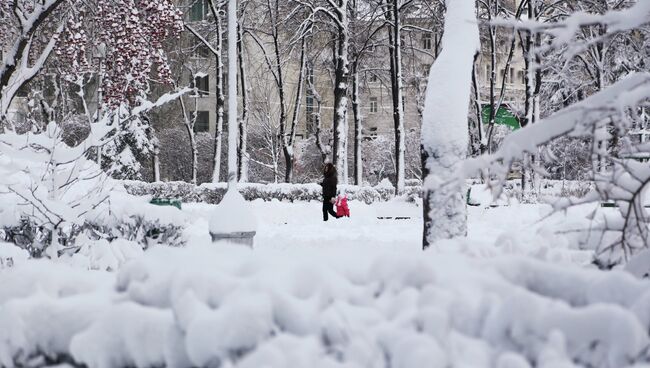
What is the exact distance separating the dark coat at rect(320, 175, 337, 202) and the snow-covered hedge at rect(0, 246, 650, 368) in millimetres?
17337

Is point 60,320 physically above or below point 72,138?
below

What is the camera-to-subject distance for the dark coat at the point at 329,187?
20969 mm

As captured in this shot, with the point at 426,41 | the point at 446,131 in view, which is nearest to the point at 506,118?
the point at 446,131

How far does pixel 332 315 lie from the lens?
294 cm

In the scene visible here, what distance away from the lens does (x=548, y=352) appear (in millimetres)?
2740

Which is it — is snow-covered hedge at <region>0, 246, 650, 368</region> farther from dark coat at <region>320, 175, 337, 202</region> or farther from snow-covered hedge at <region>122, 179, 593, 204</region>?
snow-covered hedge at <region>122, 179, 593, 204</region>

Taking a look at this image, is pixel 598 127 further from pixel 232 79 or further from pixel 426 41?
pixel 426 41

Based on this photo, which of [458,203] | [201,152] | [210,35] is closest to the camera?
[458,203]

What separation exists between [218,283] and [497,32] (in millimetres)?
30818

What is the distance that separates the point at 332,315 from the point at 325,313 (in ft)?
0.11

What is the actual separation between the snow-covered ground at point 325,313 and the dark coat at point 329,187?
17213mm

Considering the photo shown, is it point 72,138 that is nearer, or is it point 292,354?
point 292,354

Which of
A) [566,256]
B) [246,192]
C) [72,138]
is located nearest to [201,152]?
[72,138]

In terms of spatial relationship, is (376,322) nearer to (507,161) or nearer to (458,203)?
(507,161)
